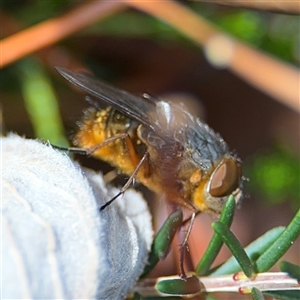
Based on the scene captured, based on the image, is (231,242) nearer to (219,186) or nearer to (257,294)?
(257,294)

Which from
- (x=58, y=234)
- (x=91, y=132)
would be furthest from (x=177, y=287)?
(x=91, y=132)

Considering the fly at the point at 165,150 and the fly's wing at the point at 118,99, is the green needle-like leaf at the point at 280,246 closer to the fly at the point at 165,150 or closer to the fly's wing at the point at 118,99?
the fly at the point at 165,150

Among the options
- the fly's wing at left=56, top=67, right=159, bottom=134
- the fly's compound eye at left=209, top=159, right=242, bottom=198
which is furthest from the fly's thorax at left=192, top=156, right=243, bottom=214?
the fly's wing at left=56, top=67, right=159, bottom=134

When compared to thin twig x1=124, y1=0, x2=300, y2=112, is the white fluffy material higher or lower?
lower

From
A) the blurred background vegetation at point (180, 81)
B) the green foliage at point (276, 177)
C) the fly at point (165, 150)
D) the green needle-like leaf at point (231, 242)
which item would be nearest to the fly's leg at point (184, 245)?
the fly at point (165, 150)

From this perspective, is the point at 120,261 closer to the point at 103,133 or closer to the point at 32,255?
the point at 32,255

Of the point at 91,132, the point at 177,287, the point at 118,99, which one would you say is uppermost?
the point at 118,99

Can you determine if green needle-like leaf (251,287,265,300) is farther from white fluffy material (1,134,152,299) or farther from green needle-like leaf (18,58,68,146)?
green needle-like leaf (18,58,68,146)

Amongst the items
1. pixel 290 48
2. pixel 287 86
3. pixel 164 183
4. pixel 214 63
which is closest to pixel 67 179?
pixel 164 183
